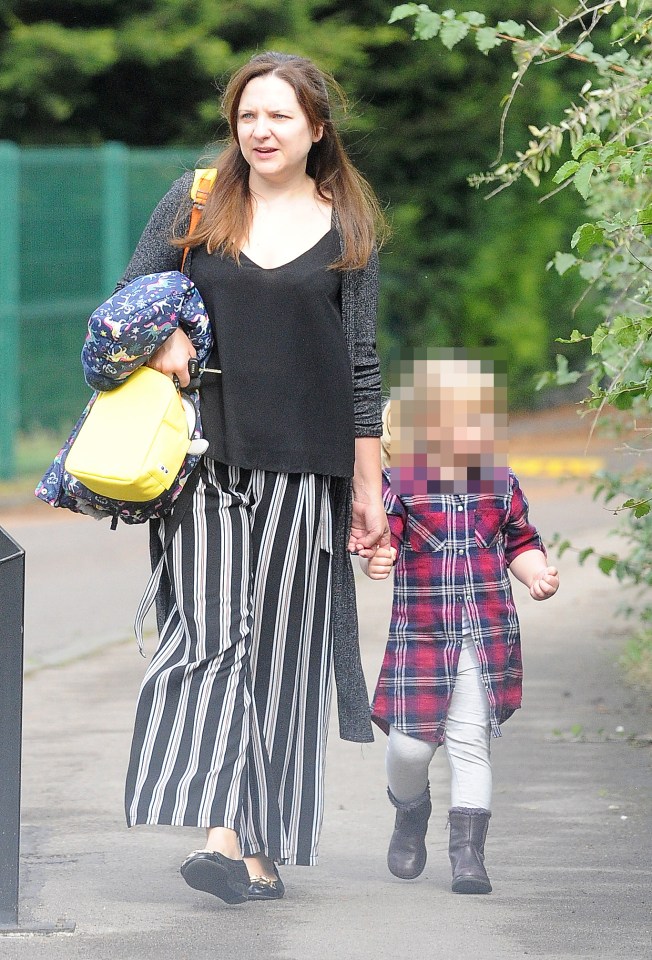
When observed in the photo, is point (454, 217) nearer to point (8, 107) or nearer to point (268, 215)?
point (8, 107)

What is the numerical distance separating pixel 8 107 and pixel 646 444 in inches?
313

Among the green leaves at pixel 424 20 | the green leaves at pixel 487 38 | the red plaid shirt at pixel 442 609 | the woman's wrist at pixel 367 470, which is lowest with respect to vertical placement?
the red plaid shirt at pixel 442 609

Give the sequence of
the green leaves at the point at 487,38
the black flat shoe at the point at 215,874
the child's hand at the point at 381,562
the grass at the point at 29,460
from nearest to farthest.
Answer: the black flat shoe at the point at 215,874 → the child's hand at the point at 381,562 → the green leaves at the point at 487,38 → the grass at the point at 29,460

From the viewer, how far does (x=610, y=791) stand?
494 centimetres

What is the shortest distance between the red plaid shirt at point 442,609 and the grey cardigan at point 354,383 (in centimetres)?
9

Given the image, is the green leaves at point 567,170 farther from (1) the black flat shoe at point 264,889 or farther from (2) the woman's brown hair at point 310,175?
(1) the black flat shoe at point 264,889

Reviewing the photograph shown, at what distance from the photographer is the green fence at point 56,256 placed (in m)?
12.2

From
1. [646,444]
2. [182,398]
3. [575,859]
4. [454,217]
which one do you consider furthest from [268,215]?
[454,217]

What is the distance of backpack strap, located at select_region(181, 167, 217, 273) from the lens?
3.79 m

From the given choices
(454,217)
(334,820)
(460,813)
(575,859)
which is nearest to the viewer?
(460,813)

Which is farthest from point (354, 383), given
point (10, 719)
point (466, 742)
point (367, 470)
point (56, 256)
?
point (56, 256)

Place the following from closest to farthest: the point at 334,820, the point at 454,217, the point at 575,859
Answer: the point at 575,859, the point at 334,820, the point at 454,217

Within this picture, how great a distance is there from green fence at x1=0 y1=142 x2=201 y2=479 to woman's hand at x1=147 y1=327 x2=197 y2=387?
8709 mm

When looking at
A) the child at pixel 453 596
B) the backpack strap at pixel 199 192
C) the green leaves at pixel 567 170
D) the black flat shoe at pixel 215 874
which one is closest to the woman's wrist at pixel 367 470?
the child at pixel 453 596
